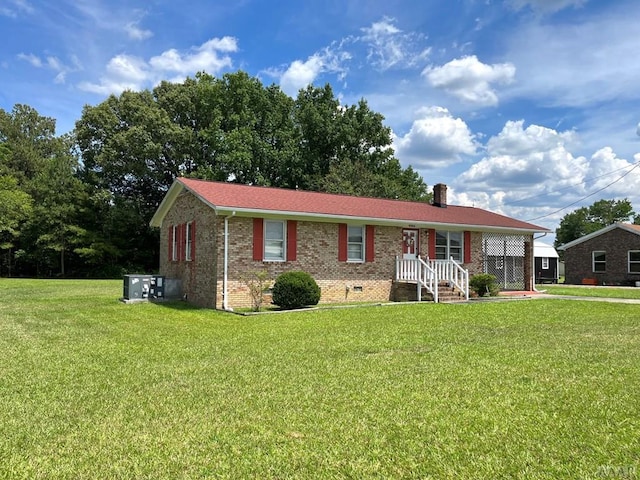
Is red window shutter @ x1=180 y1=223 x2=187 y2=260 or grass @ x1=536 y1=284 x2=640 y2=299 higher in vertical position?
red window shutter @ x1=180 y1=223 x2=187 y2=260

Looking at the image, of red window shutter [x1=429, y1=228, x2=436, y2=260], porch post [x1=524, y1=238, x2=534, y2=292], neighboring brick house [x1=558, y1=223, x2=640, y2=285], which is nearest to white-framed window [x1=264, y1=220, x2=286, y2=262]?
red window shutter [x1=429, y1=228, x2=436, y2=260]

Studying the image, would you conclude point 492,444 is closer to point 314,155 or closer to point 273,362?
point 273,362

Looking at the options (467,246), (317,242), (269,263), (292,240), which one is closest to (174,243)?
(269,263)

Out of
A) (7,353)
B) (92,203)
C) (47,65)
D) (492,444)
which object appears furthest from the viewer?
(92,203)

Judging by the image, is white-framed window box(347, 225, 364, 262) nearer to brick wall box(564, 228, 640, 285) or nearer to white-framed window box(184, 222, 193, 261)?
white-framed window box(184, 222, 193, 261)

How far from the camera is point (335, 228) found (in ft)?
53.2

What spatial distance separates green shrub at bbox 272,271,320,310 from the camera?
1350 centimetres

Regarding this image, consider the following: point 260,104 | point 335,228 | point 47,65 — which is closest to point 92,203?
point 260,104

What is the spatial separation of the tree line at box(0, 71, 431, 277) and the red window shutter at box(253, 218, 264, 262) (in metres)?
19.7

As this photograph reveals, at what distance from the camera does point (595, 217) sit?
2768 inches

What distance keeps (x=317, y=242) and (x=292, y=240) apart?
0.94 metres

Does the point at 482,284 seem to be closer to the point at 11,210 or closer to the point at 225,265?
the point at 225,265

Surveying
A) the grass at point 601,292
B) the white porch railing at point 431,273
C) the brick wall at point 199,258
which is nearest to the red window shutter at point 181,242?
the brick wall at point 199,258

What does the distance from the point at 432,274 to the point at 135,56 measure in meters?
13.4
